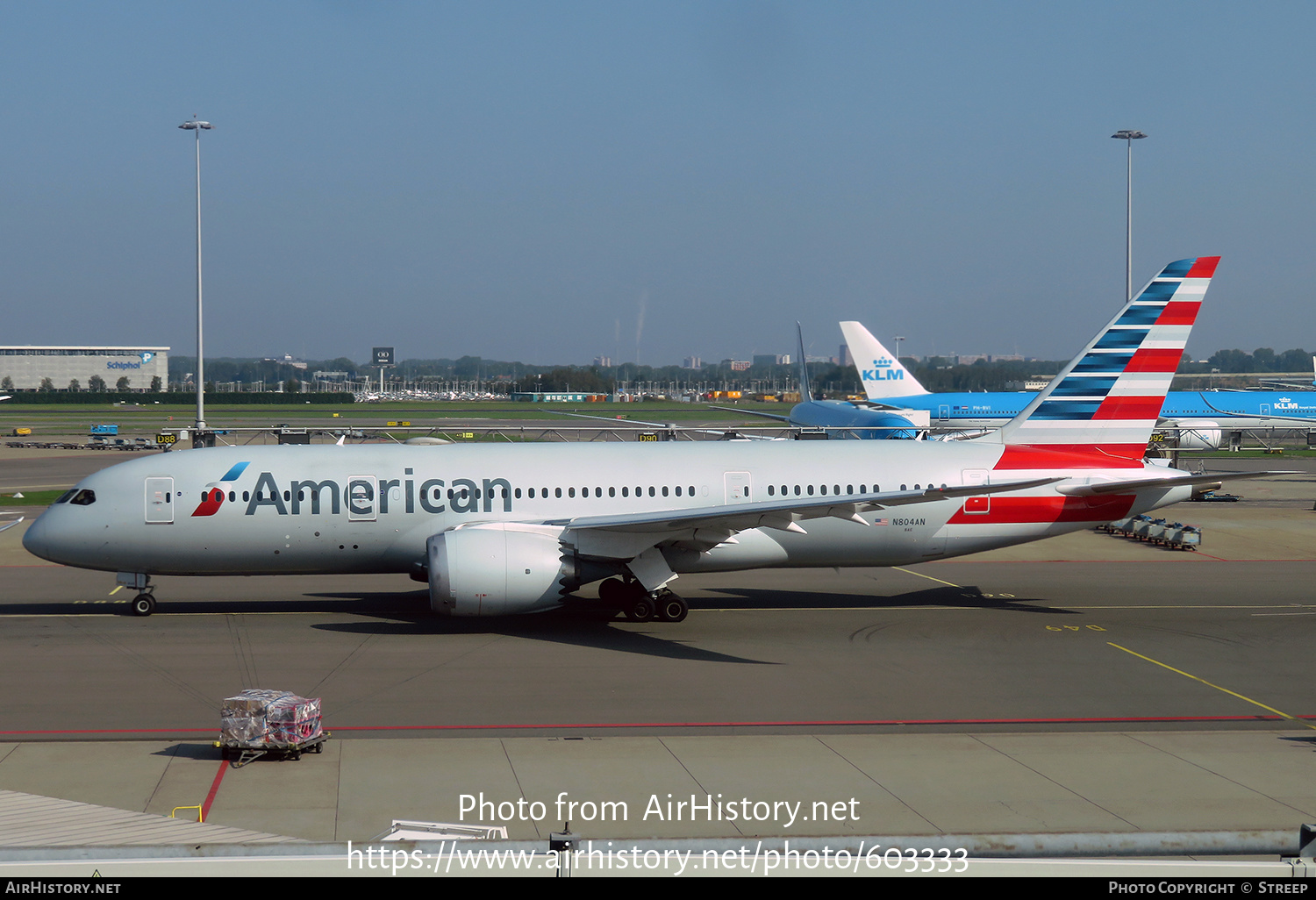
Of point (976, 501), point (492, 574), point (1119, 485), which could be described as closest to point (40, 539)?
point (492, 574)

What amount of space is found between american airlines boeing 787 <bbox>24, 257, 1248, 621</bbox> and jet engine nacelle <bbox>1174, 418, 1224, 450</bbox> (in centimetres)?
4772

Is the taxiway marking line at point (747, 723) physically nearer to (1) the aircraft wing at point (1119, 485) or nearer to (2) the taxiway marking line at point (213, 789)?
(2) the taxiway marking line at point (213, 789)

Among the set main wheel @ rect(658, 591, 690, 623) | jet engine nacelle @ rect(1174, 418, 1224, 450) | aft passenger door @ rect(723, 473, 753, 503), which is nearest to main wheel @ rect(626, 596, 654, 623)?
main wheel @ rect(658, 591, 690, 623)

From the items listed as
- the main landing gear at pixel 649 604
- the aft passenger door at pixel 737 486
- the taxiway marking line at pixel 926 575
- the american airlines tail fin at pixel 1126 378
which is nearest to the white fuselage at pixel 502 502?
the aft passenger door at pixel 737 486

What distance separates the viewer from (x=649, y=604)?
23.0 m

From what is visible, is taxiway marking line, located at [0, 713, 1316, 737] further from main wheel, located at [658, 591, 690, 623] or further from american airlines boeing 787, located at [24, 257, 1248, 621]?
main wheel, located at [658, 591, 690, 623]

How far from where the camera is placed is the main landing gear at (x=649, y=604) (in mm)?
22969

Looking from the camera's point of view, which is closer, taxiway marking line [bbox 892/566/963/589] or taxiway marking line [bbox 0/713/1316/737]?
taxiway marking line [bbox 0/713/1316/737]

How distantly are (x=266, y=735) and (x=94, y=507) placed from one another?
11934 mm

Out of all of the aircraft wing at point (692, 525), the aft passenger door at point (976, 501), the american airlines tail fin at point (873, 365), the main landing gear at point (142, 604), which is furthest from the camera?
the american airlines tail fin at point (873, 365)

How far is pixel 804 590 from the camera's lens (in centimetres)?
2716

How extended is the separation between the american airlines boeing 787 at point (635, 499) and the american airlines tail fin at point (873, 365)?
52317 millimetres

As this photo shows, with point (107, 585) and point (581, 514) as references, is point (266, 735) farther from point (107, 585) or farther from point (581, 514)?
point (107, 585)

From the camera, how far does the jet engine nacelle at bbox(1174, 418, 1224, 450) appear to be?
69.6 m
